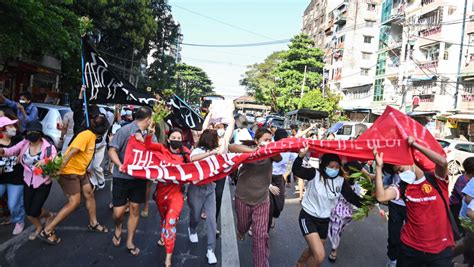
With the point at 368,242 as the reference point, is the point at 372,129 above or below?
above

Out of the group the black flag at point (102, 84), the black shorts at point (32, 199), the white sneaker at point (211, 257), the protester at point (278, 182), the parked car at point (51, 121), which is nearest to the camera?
the white sneaker at point (211, 257)

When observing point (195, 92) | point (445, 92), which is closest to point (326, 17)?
point (445, 92)

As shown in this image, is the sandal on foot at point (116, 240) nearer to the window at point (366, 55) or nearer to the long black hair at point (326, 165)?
the long black hair at point (326, 165)

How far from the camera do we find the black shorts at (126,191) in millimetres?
4660

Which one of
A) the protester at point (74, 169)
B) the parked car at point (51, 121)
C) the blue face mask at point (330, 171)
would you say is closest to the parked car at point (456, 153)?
the blue face mask at point (330, 171)

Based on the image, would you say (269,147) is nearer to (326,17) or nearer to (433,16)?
(433,16)

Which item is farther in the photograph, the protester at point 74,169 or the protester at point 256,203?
the protester at point 74,169

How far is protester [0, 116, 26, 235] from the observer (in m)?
4.83

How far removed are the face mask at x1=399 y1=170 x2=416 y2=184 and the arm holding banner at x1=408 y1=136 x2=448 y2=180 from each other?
0.18m

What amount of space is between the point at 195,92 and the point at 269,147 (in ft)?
303

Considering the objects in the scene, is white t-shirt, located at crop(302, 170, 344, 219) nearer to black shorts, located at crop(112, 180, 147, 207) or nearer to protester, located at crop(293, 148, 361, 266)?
protester, located at crop(293, 148, 361, 266)

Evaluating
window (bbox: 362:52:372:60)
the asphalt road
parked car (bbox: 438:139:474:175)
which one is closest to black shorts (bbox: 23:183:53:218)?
the asphalt road

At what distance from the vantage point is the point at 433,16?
94.2 feet

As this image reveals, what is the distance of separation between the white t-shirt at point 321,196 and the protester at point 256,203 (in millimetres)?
443
